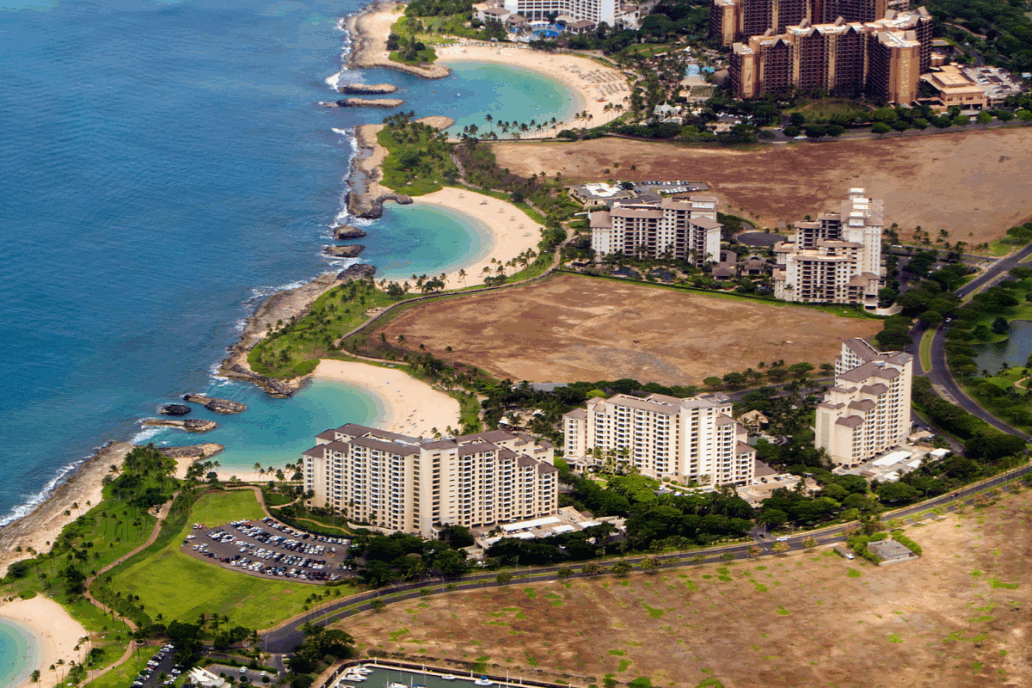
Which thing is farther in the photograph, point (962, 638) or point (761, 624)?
point (761, 624)

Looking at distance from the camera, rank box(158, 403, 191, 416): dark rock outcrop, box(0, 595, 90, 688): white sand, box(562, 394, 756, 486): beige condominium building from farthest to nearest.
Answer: box(158, 403, 191, 416): dark rock outcrop < box(562, 394, 756, 486): beige condominium building < box(0, 595, 90, 688): white sand

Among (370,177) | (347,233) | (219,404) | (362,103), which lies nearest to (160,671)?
(219,404)

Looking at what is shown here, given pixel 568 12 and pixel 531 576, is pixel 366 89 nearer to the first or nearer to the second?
pixel 568 12

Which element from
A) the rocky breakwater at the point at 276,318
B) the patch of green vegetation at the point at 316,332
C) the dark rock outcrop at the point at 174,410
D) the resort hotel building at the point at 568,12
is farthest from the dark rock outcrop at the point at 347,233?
the resort hotel building at the point at 568,12

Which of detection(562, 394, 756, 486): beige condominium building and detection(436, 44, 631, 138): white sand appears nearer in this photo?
detection(562, 394, 756, 486): beige condominium building

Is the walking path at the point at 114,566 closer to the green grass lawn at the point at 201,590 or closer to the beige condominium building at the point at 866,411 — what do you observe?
the green grass lawn at the point at 201,590

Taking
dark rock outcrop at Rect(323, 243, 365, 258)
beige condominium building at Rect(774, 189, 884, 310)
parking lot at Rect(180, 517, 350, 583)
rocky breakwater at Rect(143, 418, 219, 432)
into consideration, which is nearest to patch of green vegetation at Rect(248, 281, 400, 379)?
dark rock outcrop at Rect(323, 243, 365, 258)

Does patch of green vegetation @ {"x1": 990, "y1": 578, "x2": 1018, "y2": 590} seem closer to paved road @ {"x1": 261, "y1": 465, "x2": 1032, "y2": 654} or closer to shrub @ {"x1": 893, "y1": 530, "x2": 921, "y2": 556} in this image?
shrub @ {"x1": 893, "y1": 530, "x2": 921, "y2": 556}
